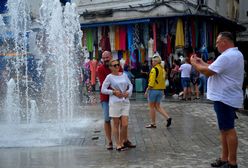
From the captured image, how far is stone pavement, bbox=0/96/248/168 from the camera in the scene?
695cm

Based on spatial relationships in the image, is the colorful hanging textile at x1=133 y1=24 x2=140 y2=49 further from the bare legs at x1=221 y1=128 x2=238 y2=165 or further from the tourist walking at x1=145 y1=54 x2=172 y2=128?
the bare legs at x1=221 y1=128 x2=238 y2=165

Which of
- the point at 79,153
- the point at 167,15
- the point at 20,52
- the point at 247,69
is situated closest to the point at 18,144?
the point at 79,153

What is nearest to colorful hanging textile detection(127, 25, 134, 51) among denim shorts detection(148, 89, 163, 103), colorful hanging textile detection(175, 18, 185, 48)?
colorful hanging textile detection(175, 18, 185, 48)

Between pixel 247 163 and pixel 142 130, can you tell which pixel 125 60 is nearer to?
pixel 142 130

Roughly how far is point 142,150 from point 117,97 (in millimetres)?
1075

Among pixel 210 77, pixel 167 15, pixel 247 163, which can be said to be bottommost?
pixel 247 163

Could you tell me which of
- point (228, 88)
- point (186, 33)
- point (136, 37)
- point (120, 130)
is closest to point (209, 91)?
point (228, 88)

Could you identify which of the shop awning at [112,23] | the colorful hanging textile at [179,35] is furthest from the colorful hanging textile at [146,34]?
the colorful hanging textile at [179,35]

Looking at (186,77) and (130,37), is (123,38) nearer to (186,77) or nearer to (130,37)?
(130,37)

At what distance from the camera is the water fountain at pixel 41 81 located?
1025cm

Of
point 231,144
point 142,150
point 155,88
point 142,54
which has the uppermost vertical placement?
point 142,54

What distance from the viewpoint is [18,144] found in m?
8.71

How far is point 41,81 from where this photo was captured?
21.6 m

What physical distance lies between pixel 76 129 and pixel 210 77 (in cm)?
493
